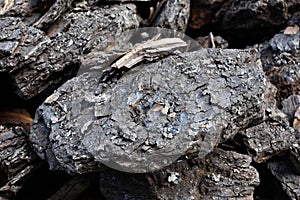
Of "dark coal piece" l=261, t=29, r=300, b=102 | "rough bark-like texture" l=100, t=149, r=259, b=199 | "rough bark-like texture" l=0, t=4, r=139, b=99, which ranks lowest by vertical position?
"rough bark-like texture" l=100, t=149, r=259, b=199

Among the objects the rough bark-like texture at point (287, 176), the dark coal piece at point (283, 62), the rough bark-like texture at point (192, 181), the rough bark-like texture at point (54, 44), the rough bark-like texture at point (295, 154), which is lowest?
the rough bark-like texture at point (287, 176)

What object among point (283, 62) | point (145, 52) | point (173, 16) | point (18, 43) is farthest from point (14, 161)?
point (283, 62)

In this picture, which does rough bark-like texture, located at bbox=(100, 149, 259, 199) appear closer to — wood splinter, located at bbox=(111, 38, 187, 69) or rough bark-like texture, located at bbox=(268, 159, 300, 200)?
rough bark-like texture, located at bbox=(268, 159, 300, 200)

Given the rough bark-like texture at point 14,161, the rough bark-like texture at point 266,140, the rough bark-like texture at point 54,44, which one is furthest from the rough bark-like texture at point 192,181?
the rough bark-like texture at point 54,44

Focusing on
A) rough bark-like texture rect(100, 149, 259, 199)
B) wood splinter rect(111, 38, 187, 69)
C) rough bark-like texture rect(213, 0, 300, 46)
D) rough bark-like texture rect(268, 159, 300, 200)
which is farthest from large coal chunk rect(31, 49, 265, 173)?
rough bark-like texture rect(213, 0, 300, 46)

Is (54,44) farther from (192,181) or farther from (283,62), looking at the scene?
(283,62)

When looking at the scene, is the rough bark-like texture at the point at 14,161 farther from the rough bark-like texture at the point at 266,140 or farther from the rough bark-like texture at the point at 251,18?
the rough bark-like texture at the point at 251,18
